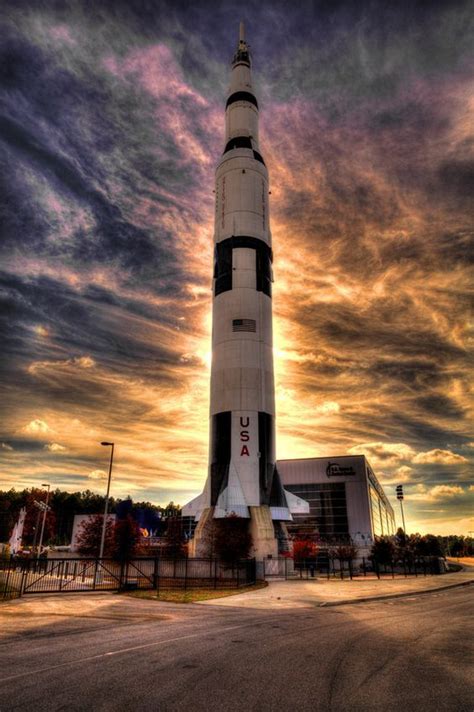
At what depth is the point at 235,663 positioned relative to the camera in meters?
9.63

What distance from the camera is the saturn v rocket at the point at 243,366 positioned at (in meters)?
40.9

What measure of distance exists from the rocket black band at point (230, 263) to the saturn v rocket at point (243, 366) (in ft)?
0.34

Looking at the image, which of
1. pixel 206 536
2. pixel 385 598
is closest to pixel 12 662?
pixel 385 598

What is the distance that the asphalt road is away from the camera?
732cm

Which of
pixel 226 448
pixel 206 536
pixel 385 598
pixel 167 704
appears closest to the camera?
pixel 167 704

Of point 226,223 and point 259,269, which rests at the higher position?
point 226,223

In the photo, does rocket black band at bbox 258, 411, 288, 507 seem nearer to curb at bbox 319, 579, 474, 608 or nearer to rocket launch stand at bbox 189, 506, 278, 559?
rocket launch stand at bbox 189, 506, 278, 559

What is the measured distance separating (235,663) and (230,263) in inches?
1650

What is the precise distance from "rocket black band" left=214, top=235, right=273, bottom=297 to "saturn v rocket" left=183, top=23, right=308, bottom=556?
0.10m

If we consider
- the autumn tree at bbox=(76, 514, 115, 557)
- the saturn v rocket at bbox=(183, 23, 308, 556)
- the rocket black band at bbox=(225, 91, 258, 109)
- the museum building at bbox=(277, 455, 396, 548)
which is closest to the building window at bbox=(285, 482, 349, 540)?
the museum building at bbox=(277, 455, 396, 548)

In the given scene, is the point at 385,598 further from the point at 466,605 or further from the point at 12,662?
the point at 12,662

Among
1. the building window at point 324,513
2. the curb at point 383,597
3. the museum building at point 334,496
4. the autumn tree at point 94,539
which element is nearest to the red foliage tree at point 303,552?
the autumn tree at point 94,539

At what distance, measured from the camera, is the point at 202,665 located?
30.9 ft

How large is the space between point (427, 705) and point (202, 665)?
4.38m
